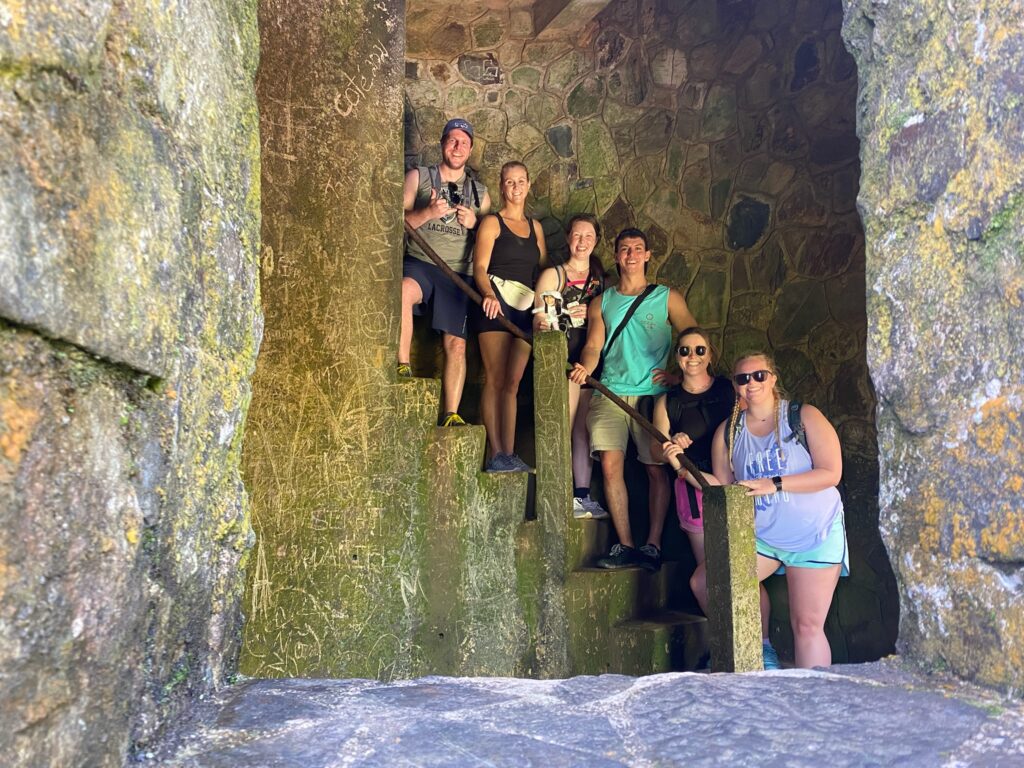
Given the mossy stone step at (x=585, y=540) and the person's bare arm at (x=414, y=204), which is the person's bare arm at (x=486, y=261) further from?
the mossy stone step at (x=585, y=540)

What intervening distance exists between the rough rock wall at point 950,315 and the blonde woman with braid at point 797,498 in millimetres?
1696

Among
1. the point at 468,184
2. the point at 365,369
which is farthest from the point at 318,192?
the point at 468,184

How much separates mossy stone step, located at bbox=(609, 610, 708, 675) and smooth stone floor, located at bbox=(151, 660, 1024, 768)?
8.57 feet

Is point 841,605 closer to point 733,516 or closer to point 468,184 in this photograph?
point 733,516

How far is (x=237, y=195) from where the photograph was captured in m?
1.77

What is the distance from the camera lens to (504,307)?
4660 millimetres

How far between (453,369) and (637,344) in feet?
3.32

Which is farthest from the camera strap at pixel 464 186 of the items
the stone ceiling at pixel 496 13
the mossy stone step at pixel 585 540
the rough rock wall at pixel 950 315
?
the rough rock wall at pixel 950 315

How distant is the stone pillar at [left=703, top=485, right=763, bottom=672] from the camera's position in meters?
3.60

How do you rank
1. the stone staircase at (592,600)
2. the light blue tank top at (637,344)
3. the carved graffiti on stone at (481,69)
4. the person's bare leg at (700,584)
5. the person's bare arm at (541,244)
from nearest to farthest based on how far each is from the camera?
the stone staircase at (592,600), the person's bare leg at (700,584), the light blue tank top at (637,344), the person's bare arm at (541,244), the carved graffiti on stone at (481,69)

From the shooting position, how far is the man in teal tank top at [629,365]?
472 centimetres

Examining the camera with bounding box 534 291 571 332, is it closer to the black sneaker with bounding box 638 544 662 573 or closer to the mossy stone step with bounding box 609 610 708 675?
the black sneaker with bounding box 638 544 662 573

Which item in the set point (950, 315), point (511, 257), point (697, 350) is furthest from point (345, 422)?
point (950, 315)

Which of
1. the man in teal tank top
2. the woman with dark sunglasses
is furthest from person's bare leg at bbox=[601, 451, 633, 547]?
the woman with dark sunglasses
